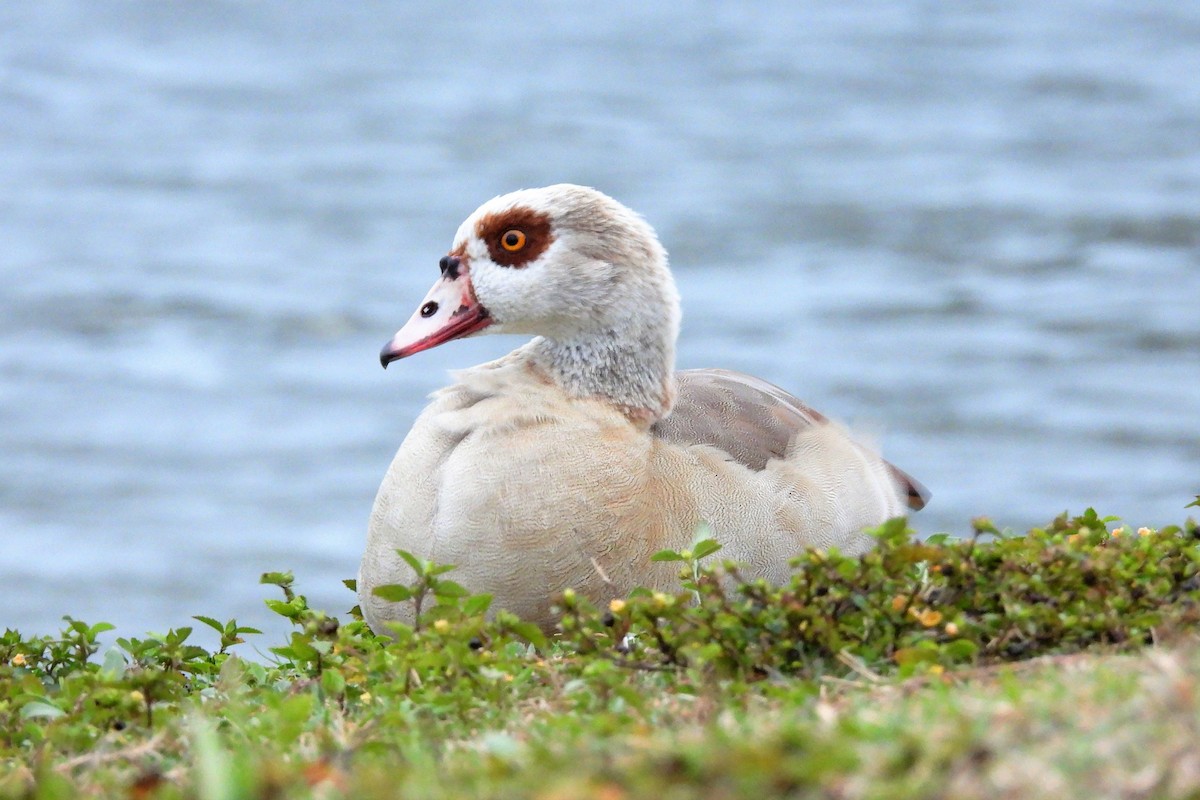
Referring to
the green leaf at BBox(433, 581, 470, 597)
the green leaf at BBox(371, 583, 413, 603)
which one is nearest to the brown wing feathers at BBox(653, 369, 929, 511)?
the green leaf at BBox(433, 581, 470, 597)

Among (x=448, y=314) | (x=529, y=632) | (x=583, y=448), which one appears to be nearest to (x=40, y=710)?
(x=529, y=632)

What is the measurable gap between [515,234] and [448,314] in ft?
1.07

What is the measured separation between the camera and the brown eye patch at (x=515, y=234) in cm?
555

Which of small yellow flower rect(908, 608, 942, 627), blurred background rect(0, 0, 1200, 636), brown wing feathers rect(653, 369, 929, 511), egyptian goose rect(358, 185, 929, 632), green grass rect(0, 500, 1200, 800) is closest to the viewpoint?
green grass rect(0, 500, 1200, 800)

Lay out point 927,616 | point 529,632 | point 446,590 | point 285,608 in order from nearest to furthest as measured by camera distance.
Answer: point 927,616 < point 529,632 < point 446,590 < point 285,608

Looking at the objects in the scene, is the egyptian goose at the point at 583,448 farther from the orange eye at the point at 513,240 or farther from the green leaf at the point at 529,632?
the green leaf at the point at 529,632

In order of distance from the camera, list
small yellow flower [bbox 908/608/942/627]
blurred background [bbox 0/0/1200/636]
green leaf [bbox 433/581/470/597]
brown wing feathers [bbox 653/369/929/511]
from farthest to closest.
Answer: blurred background [bbox 0/0/1200/636], brown wing feathers [bbox 653/369/929/511], green leaf [bbox 433/581/470/597], small yellow flower [bbox 908/608/942/627]

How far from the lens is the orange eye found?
5.55 m

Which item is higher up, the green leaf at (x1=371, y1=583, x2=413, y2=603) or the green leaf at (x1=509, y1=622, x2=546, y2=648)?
the green leaf at (x1=371, y1=583, x2=413, y2=603)

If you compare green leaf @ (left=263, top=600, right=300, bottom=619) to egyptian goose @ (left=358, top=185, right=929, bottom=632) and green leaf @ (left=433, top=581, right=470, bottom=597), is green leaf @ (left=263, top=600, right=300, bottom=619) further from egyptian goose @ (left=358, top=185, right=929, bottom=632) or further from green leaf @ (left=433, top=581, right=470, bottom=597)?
green leaf @ (left=433, top=581, right=470, bottom=597)

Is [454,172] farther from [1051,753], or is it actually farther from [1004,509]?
[1051,753]

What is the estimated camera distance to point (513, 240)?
556cm

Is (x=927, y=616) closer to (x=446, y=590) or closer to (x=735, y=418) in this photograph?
(x=446, y=590)

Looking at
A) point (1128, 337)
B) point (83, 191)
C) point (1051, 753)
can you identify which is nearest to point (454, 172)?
point (83, 191)
